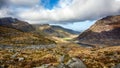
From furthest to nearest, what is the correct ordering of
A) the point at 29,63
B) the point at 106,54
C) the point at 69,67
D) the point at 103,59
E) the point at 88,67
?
the point at 106,54 < the point at 103,59 < the point at 29,63 < the point at 88,67 < the point at 69,67

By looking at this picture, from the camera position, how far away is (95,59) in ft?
238

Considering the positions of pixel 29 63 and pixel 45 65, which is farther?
pixel 29 63

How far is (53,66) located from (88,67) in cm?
1015

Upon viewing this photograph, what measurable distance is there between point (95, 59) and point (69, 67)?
15.8m

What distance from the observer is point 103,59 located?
73.9 metres

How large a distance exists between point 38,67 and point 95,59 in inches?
786

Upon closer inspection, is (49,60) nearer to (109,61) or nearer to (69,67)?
(69,67)

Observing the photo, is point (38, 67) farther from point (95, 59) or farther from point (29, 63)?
point (95, 59)

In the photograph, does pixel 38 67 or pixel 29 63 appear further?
pixel 29 63

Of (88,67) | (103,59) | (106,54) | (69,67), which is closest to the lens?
(69,67)

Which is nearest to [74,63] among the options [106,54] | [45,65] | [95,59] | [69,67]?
[69,67]

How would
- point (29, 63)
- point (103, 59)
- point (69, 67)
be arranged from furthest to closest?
1. point (103, 59)
2. point (29, 63)
3. point (69, 67)

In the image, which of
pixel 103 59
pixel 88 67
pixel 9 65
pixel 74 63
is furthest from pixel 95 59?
pixel 9 65

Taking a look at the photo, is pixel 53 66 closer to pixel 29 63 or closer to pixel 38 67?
pixel 38 67
